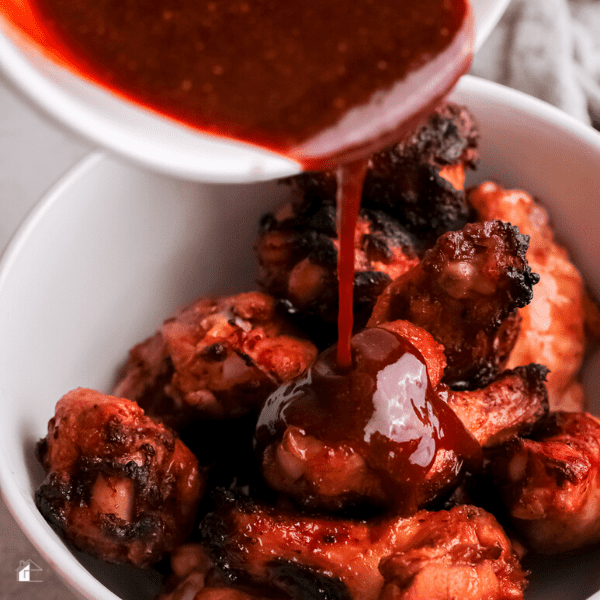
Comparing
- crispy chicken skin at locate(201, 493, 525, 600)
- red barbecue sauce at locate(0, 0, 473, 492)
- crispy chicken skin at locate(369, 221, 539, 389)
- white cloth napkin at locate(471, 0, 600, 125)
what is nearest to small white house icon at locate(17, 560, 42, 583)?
crispy chicken skin at locate(201, 493, 525, 600)

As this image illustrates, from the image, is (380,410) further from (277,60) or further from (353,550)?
(277,60)

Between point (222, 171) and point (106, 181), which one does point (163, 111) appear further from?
point (106, 181)

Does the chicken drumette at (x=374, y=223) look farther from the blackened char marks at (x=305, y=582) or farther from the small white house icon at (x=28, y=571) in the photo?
the small white house icon at (x=28, y=571)

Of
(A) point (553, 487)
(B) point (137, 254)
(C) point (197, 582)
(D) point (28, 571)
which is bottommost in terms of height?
(D) point (28, 571)

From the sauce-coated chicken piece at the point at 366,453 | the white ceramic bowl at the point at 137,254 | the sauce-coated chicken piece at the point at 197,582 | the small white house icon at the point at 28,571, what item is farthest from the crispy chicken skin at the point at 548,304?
the small white house icon at the point at 28,571

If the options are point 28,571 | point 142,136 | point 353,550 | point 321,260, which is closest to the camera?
point 142,136

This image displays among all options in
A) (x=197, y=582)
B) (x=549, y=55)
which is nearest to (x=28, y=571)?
(x=197, y=582)

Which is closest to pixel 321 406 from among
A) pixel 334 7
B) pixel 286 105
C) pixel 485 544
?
pixel 485 544
